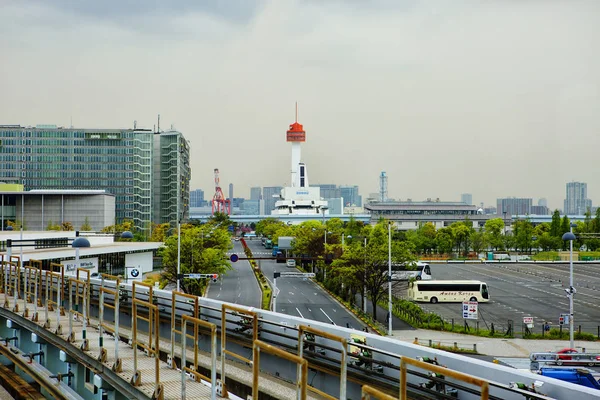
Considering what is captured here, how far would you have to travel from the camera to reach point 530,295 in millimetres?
46812

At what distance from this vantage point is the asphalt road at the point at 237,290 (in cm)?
4097

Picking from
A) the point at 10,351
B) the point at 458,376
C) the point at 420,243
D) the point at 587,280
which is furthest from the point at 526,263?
the point at 458,376

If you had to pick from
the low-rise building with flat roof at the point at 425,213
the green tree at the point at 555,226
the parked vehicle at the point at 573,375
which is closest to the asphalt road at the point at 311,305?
the parked vehicle at the point at 573,375

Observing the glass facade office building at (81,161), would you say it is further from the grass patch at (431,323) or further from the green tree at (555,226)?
the grass patch at (431,323)

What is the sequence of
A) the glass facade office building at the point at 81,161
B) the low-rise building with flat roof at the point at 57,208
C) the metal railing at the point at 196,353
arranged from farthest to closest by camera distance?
the glass facade office building at the point at 81,161
the low-rise building with flat roof at the point at 57,208
the metal railing at the point at 196,353

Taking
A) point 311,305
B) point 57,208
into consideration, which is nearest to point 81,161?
point 57,208

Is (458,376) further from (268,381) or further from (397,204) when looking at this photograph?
(397,204)

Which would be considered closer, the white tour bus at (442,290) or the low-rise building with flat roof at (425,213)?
the white tour bus at (442,290)

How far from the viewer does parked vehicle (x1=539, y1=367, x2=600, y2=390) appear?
54.6 ft

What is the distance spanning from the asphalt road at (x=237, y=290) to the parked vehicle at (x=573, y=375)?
72.1ft

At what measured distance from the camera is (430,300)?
147ft

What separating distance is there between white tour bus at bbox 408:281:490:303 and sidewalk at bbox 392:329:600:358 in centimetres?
1155

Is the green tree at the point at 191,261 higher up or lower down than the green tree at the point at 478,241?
higher up

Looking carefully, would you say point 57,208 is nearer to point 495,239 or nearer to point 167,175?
point 167,175
